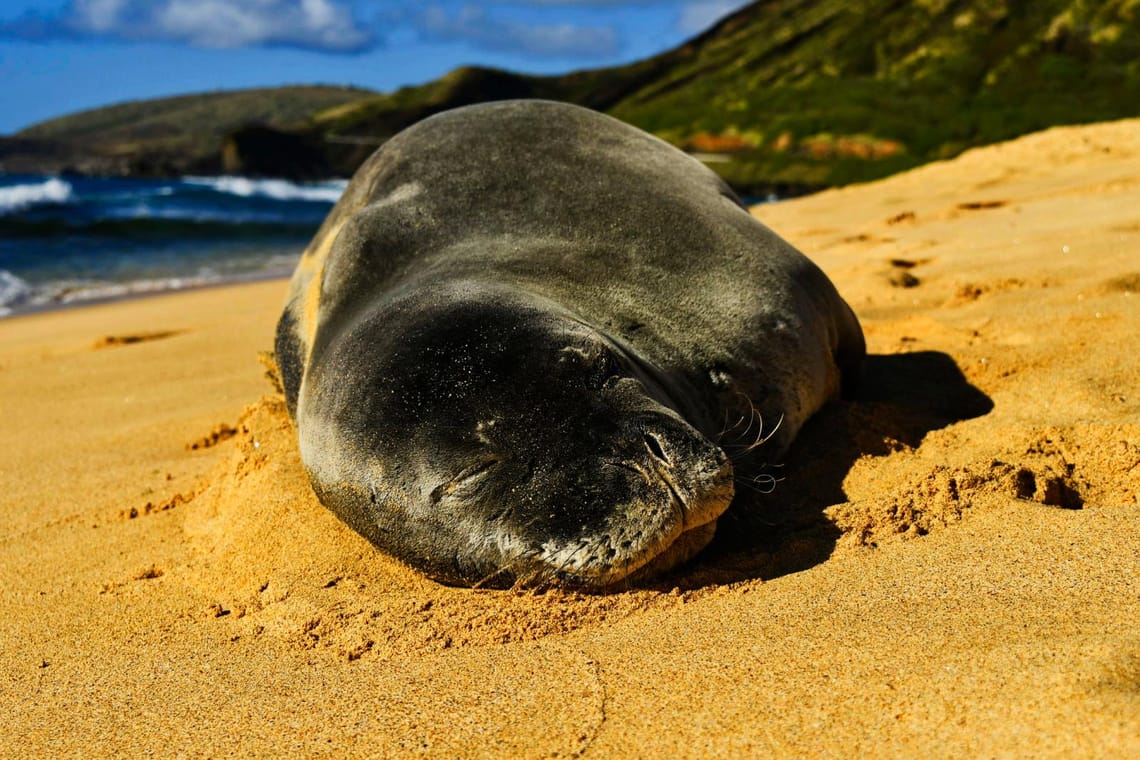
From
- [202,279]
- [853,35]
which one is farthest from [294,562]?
[853,35]

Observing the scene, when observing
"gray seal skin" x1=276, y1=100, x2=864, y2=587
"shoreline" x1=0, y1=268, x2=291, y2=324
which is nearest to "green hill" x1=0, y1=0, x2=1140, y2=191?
"shoreline" x1=0, y1=268, x2=291, y2=324

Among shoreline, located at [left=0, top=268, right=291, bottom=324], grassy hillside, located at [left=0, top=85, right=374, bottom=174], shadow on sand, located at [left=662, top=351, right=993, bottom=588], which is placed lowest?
shoreline, located at [left=0, top=268, right=291, bottom=324]

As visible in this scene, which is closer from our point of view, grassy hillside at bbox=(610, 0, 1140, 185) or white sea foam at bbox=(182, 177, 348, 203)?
grassy hillside at bbox=(610, 0, 1140, 185)

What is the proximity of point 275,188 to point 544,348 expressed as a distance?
169ft

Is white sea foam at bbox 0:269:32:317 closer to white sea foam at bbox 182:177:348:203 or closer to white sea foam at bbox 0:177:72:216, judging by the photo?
white sea foam at bbox 0:177:72:216

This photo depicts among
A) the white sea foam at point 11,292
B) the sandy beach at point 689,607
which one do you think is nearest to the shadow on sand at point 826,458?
the sandy beach at point 689,607

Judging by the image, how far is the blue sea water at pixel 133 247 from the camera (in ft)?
45.8

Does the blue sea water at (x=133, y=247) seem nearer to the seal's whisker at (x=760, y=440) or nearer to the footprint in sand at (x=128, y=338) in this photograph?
the footprint in sand at (x=128, y=338)

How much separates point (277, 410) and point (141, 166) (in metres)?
71.5

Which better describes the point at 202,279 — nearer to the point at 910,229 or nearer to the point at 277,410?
the point at 910,229

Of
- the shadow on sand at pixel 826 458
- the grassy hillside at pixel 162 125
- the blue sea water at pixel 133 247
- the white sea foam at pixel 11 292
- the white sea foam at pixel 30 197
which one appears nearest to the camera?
the shadow on sand at pixel 826 458

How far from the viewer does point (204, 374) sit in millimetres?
6633

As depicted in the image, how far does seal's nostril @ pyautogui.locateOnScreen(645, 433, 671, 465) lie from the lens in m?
2.79

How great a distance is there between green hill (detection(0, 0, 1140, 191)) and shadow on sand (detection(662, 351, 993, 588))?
21.4 meters
